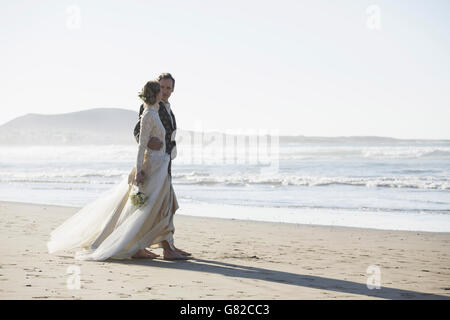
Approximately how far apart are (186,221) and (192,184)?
9263 millimetres

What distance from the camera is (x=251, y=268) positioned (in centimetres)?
589

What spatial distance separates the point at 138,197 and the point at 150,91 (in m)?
1.14

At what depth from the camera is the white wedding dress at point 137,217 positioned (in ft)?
20.0

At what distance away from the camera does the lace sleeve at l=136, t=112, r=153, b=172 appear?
6.09 meters

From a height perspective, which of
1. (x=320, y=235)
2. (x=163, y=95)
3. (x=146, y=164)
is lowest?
(x=320, y=235)

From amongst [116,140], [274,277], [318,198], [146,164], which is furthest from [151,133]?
[116,140]

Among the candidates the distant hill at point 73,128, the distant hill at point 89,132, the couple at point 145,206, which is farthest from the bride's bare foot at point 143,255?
the distant hill at point 73,128

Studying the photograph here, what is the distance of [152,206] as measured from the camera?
614 cm

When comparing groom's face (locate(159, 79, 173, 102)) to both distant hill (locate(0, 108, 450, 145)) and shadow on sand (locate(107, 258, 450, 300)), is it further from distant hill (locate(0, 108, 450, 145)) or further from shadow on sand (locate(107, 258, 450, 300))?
distant hill (locate(0, 108, 450, 145))

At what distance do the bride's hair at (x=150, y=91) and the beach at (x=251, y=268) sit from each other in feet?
5.71

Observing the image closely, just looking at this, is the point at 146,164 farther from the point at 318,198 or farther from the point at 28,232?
the point at 318,198

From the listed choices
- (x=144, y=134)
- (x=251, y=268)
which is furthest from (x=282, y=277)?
(x=144, y=134)

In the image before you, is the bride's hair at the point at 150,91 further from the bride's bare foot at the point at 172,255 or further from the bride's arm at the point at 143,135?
the bride's bare foot at the point at 172,255
